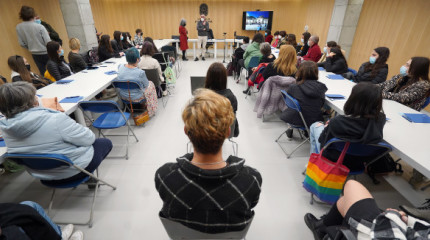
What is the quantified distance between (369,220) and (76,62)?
171 inches

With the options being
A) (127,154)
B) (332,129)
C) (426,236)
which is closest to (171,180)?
(426,236)

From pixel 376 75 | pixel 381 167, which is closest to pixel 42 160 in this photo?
pixel 381 167

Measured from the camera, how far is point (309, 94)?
2.39 m

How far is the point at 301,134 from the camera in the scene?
3.14 m

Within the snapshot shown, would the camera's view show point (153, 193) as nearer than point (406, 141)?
No

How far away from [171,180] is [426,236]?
3.63ft

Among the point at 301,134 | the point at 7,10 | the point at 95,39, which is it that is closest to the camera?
the point at 301,134

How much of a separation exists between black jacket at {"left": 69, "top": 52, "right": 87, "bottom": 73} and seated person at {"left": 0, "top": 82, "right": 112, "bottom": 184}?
97.8 inches

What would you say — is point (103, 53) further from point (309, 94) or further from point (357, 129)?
point (357, 129)

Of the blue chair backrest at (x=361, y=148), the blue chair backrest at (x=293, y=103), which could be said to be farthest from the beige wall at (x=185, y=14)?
the blue chair backrest at (x=361, y=148)

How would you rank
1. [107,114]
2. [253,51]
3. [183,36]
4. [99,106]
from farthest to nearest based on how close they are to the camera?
[183,36] → [253,51] → [107,114] → [99,106]

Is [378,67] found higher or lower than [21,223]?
higher

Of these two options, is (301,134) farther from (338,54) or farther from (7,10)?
(7,10)

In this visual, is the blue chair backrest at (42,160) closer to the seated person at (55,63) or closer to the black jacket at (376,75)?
the seated person at (55,63)
